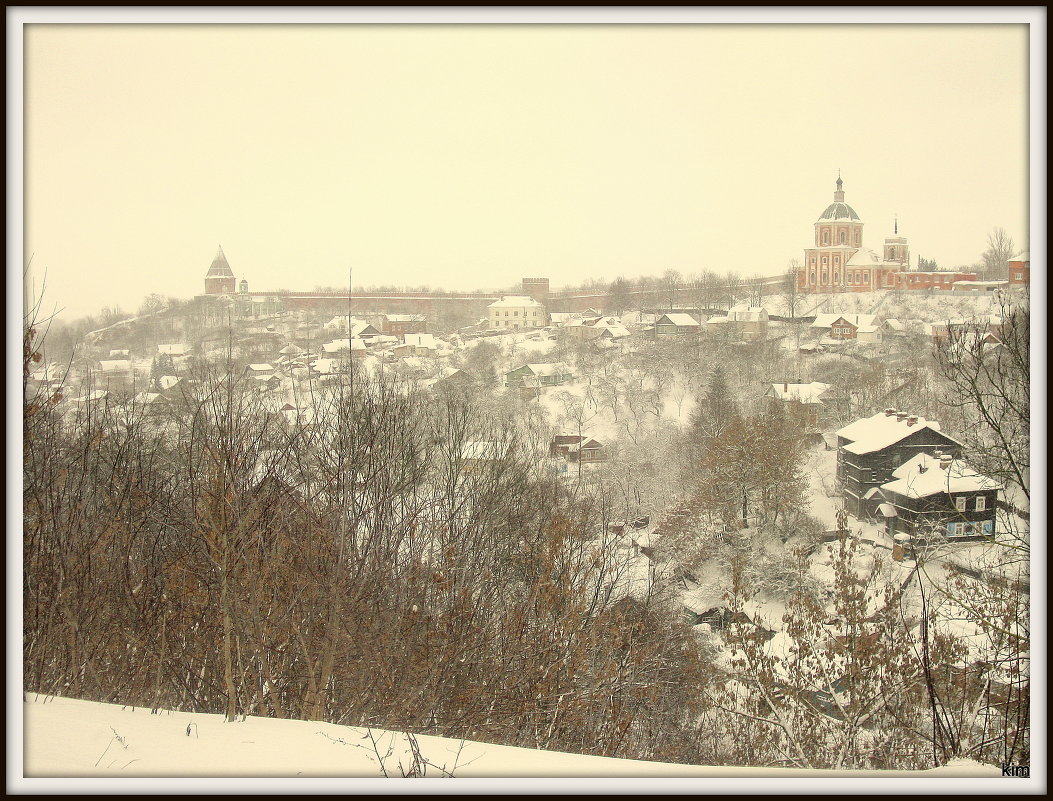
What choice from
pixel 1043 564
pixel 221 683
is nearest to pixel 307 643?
pixel 221 683

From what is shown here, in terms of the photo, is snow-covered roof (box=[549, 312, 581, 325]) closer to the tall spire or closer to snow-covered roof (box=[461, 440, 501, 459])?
the tall spire

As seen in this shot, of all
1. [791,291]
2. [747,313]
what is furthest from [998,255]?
[747,313]

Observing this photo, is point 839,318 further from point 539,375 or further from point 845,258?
point 539,375

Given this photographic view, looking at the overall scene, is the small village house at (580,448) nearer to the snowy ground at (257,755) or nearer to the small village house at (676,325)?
the small village house at (676,325)

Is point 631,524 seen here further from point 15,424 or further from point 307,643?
point 15,424

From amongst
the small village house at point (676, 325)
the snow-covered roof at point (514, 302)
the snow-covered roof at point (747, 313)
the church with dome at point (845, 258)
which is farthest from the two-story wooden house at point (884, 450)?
the small village house at point (676, 325)

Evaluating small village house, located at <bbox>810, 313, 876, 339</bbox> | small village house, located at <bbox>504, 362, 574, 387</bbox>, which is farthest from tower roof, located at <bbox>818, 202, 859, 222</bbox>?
small village house, located at <bbox>504, 362, 574, 387</bbox>
